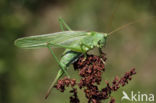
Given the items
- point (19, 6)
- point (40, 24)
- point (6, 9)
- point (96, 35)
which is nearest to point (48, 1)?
point (40, 24)

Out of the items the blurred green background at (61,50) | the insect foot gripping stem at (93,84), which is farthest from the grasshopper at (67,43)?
the blurred green background at (61,50)

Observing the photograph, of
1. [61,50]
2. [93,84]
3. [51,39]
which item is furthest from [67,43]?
[61,50]

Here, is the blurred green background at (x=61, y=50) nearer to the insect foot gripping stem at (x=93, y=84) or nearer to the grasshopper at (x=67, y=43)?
the grasshopper at (x=67, y=43)

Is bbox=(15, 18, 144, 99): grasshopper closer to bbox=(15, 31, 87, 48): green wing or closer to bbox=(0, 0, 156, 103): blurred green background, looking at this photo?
bbox=(15, 31, 87, 48): green wing

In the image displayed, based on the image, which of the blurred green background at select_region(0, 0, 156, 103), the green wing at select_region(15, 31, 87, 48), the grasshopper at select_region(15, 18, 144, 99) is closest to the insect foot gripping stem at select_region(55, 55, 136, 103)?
the grasshopper at select_region(15, 18, 144, 99)

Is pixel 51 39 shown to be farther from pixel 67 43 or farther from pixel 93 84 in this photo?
A: pixel 93 84

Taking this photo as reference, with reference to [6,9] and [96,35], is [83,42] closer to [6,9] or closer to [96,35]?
[96,35]
